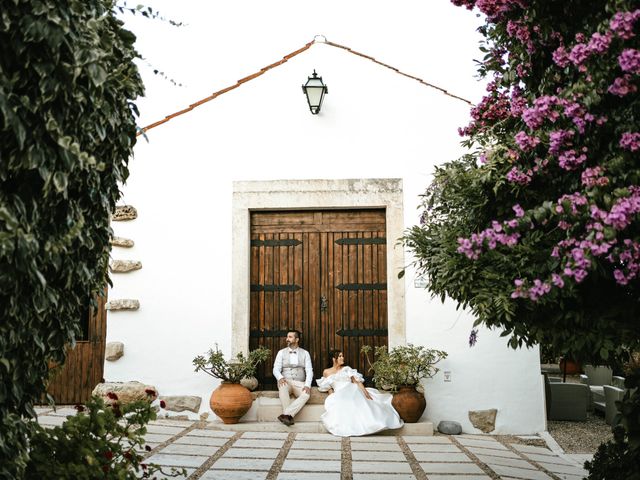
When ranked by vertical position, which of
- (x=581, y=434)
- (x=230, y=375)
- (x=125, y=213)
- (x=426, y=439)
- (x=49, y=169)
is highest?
(x=125, y=213)

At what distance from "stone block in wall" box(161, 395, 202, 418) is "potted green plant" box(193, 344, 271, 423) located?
28 centimetres

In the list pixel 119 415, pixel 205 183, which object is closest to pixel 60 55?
pixel 119 415

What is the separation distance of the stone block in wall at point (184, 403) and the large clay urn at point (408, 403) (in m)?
2.12

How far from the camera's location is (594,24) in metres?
2.94

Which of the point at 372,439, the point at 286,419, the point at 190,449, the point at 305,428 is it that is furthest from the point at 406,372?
the point at 190,449

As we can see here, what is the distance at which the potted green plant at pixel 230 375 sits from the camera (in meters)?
6.39

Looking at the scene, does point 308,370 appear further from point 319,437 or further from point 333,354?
point 319,437

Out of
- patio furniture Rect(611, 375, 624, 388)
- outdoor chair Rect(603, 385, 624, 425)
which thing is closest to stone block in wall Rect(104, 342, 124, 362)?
outdoor chair Rect(603, 385, 624, 425)

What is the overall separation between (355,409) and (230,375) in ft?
4.49

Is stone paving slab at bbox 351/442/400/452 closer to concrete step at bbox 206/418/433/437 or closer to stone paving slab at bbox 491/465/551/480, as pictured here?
concrete step at bbox 206/418/433/437

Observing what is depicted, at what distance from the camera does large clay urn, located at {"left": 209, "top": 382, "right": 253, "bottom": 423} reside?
20.9 feet

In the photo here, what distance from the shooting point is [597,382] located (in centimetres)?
941

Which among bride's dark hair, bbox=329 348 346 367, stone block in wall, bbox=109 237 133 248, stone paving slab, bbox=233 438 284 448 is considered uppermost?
stone block in wall, bbox=109 237 133 248

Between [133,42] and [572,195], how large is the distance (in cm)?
202
